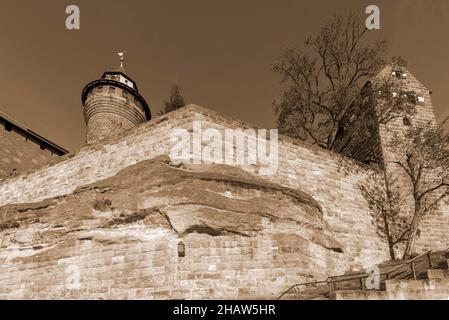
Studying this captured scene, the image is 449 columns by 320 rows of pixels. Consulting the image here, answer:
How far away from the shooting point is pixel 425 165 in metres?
15.6

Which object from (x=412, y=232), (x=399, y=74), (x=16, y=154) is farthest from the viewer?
(x=16, y=154)

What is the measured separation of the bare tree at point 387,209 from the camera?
13.7 metres

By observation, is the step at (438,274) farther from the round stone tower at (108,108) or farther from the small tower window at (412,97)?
the round stone tower at (108,108)

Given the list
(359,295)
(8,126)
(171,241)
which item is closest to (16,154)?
(8,126)

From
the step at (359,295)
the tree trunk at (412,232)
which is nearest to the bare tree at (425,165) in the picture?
the tree trunk at (412,232)

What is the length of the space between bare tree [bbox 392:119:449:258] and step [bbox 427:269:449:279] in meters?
6.90

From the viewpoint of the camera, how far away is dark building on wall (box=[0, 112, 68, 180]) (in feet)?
71.4

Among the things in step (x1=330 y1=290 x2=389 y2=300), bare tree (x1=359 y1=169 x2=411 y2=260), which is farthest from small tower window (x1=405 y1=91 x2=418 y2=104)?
step (x1=330 y1=290 x2=389 y2=300)

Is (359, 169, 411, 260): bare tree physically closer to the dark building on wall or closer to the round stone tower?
the round stone tower

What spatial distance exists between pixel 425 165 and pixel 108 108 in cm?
1799

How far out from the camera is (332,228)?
480 inches

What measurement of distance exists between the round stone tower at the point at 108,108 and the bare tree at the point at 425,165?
16005mm

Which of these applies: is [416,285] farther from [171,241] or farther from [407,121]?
[407,121]

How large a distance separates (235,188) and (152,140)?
292 cm
